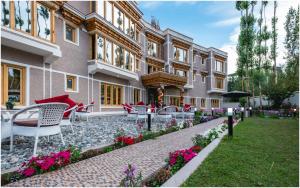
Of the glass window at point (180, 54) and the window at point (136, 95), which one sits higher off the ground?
the glass window at point (180, 54)

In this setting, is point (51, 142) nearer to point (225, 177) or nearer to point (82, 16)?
point (225, 177)

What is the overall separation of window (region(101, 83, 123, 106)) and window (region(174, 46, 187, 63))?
10.5 meters

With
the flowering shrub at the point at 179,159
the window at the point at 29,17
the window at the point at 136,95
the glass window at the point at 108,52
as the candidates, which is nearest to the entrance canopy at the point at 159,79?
the window at the point at 136,95

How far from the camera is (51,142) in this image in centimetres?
528

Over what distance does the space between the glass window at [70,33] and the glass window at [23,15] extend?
10.7 feet

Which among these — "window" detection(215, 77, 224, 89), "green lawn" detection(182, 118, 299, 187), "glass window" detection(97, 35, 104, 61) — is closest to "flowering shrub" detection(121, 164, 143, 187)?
"green lawn" detection(182, 118, 299, 187)

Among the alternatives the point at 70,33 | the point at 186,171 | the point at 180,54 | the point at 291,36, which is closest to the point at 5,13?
the point at 70,33

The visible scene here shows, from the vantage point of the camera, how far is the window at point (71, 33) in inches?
489

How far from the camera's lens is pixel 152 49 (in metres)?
22.7

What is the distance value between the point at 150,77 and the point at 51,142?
14.6m

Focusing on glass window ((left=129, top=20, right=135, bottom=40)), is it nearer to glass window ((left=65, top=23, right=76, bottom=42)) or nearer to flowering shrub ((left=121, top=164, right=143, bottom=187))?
glass window ((left=65, top=23, right=76, bottom=42))

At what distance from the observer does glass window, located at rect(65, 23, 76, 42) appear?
41.0 feet

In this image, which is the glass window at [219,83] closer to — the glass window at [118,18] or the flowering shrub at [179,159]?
the glass window at [118,18]

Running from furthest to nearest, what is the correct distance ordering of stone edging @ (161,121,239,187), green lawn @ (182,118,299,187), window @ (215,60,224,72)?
1. window @ (215,60,224,72)
2. green lawn @ (182,118,299,187)
3. stone edging @ (161,121,239,187)
